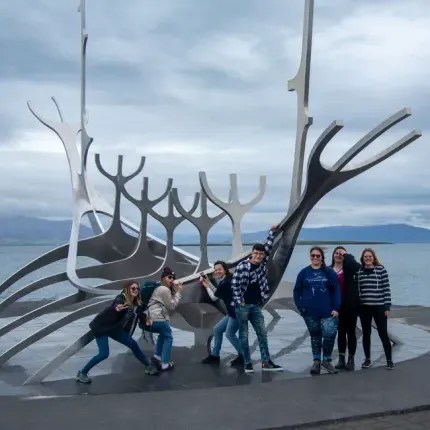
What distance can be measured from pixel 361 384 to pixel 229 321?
2087mm

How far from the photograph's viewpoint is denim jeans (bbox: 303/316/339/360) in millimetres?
8102

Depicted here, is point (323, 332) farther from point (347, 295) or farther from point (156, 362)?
point (156, 362)

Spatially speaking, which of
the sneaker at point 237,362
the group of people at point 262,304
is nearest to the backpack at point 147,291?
the group of people at point 262,304

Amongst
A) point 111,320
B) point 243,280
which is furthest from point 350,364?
point 111,320

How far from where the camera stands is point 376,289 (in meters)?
8.26

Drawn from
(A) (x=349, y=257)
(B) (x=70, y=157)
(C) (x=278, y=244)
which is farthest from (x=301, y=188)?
(B) (x=70, y=157)

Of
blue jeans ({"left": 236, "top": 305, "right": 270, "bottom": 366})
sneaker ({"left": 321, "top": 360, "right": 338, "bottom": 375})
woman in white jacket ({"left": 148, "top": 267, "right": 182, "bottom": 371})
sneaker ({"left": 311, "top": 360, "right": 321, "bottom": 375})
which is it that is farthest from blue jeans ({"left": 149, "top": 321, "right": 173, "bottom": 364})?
sneaker ({"left": 321, "top": 360, "right": 338, "bottom": 375})

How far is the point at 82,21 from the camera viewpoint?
14.1m

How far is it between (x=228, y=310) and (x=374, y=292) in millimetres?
1921

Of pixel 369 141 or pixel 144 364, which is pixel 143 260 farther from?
pixel 369 141

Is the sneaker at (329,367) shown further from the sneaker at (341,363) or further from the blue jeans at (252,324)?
the blue jeans at (252,324)

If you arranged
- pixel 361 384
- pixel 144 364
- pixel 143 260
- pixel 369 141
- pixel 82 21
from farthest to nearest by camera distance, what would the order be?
pixel 82 21 → pixel 143 260 → pixel 144 364 → pixel 369 141 → pixel 361 384

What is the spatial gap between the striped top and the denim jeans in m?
0.51

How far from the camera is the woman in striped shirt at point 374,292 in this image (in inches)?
325
